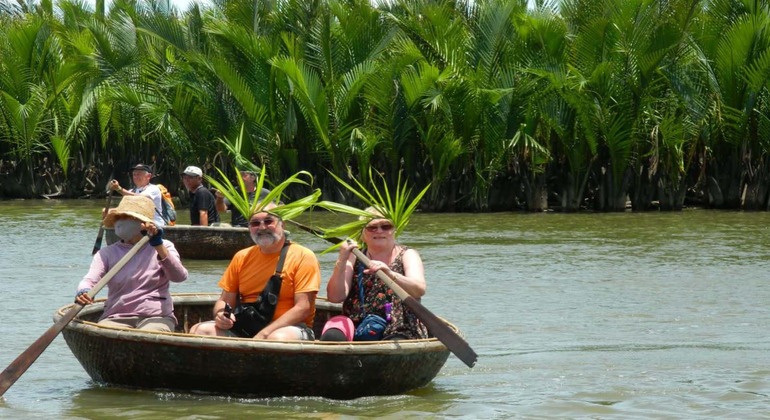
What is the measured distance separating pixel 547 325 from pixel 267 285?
12.2 ft

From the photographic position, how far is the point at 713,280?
544 inches

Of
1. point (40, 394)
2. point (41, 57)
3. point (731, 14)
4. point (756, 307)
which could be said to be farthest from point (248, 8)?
point (40, 394)

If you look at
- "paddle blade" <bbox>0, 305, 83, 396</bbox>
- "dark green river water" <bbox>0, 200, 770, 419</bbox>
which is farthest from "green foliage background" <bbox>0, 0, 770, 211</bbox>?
"paddle blade" <bbox>0, 305, 83, 396</bbox>

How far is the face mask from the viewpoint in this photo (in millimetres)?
7891

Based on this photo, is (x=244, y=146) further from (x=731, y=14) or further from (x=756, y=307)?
(x=756, y=307)

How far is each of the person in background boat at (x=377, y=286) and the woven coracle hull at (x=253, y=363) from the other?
0.77 ft

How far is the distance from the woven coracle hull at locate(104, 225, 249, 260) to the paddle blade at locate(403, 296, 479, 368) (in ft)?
25.3

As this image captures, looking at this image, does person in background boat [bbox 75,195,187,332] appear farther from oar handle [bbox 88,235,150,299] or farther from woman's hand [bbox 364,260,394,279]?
woman's hand [bbox 364,260,394,279]

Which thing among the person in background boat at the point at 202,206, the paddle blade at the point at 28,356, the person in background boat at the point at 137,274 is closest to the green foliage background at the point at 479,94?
the person in background boat at the point at 202,206

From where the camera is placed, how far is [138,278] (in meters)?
8.00

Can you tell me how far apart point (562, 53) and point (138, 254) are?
16567 millimetres

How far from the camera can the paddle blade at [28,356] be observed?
7.78 meters

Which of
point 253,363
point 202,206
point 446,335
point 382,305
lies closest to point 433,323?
point 446,335

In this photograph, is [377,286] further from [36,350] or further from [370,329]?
[36,350]
